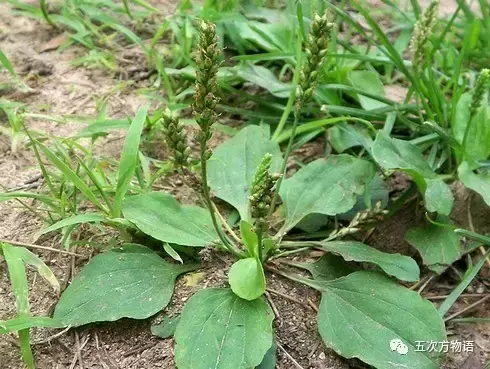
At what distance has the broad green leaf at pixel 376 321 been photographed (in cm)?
148

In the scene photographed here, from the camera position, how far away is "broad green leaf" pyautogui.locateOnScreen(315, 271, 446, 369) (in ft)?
4.85

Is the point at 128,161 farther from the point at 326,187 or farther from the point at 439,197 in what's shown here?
the point at 439,197

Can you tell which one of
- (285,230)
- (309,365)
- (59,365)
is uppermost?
(285,230)

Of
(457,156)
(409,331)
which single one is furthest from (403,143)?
(409,331)

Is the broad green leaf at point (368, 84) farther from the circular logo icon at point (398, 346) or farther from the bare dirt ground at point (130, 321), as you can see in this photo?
the circular logo icon at point (398, 346)

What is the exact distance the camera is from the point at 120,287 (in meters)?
1.59

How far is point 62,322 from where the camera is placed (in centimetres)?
151

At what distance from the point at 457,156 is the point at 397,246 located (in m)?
0.38

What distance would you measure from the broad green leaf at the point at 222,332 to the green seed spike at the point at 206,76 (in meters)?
0.46

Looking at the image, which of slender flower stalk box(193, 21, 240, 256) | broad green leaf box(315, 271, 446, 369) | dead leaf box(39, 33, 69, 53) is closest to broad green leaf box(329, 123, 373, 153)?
broad green leaf box(315, 271, 446, 369)

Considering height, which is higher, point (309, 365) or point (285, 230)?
point (285, 230)

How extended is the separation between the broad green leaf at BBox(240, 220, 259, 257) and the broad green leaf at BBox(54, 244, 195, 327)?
0.21 m

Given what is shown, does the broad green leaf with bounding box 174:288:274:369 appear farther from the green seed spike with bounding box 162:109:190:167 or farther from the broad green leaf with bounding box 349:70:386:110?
the broad green leaf with bounding box 349:70:386:110

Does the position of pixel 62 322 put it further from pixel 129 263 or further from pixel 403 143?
pixel 403 143
